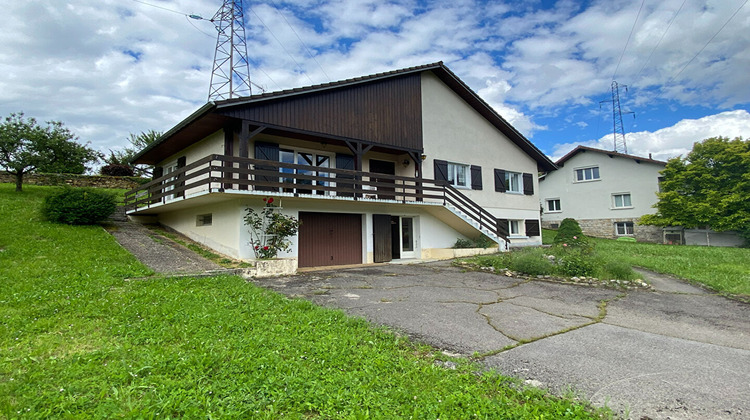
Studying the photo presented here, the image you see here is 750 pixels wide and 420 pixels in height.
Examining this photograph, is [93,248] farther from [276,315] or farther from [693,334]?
[693,334]

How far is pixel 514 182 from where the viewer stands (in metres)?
20.3

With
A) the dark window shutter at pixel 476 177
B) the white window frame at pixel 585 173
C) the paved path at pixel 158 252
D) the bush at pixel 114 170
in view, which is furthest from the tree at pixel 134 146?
the white window frame at pixel 585 173

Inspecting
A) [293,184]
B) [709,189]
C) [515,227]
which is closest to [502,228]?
[515,227]

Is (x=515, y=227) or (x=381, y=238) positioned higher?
(x=515, y=227)

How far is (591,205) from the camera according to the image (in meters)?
26.7

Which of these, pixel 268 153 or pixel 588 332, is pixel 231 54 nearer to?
pixel 268 153

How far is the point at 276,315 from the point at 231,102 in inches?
307

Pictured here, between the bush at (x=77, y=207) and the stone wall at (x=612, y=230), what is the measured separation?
29898 mm

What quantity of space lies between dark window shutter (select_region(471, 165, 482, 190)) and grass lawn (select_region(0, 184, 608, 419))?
1399 cm

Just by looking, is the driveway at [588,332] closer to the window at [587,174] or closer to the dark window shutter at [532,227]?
the dark window shutter at [532,227]

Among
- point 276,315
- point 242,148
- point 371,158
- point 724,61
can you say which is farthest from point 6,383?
point 724,61

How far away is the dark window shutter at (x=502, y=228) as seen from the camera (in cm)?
1674

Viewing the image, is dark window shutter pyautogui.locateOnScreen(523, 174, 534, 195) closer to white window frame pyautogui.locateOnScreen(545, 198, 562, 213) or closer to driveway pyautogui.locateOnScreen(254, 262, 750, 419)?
white window frame pyautogui.locateOnScreen(545, 198, 562, 213)

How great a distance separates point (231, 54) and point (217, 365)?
23.6 m
